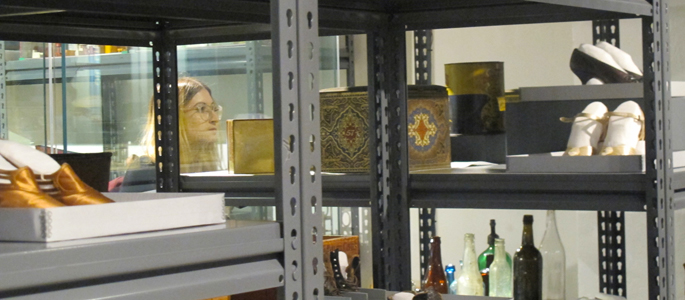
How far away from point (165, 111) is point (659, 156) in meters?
0.91

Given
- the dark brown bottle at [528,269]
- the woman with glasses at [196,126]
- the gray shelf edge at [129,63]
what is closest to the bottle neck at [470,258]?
the dark brown bottle at [528,269]

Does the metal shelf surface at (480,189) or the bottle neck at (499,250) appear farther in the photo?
the bottle neck at (499,250)

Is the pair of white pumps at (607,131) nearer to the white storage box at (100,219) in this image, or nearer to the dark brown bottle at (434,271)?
the dark brown bottle at (434,271)

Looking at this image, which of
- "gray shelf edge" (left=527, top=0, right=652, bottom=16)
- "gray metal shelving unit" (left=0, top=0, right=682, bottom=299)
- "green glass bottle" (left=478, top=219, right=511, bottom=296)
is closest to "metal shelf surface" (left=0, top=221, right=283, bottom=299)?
"gray metal shelving unit" (left=0, top=0, right=682, bottom=299)

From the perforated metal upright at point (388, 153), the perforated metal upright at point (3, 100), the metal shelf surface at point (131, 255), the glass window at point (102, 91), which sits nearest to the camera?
the metal shelf surface at point (131, 255)

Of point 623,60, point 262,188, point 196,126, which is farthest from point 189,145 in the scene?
point 623,60

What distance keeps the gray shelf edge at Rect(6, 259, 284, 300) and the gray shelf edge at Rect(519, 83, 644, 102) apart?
0.98 metres

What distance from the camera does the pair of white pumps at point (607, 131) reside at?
1.52 meters

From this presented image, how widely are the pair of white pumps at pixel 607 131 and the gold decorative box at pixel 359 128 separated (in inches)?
10.2

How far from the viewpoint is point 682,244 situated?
10.0 feet

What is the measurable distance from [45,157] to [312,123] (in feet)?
0.90

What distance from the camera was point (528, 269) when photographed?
176 centimetres

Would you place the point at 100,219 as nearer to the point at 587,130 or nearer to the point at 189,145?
the point at 189,145

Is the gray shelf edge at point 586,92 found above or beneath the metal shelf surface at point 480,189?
above
